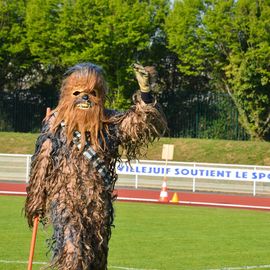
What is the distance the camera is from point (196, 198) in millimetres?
27625

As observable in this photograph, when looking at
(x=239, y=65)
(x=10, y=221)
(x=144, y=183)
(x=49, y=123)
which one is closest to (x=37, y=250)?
(x=10, y=221)

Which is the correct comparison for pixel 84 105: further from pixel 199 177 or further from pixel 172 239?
pixel 199 177

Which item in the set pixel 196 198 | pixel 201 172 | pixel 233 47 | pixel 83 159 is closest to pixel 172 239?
pixel 83 159

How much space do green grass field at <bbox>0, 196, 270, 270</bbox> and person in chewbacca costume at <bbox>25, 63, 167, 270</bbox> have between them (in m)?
4.78

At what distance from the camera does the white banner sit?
28.9m

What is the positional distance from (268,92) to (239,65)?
8.14 feet

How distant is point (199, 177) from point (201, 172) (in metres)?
0.24

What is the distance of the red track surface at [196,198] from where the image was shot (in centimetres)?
2565

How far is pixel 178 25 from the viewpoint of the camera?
140 feet

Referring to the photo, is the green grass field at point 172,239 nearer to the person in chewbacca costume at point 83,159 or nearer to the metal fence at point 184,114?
the person in chewbacca costume at point 83,159

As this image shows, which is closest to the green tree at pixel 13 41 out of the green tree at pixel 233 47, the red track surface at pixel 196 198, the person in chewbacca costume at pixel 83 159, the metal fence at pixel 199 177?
the green tree at pixel 233 47

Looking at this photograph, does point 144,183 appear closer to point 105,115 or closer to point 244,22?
point 244,22

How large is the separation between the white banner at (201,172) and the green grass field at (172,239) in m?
6.77

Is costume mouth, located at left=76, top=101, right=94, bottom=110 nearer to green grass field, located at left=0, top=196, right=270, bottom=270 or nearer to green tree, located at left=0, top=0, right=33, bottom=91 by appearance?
green grass field, located at left=0, top=196, right=270, bottom=270
